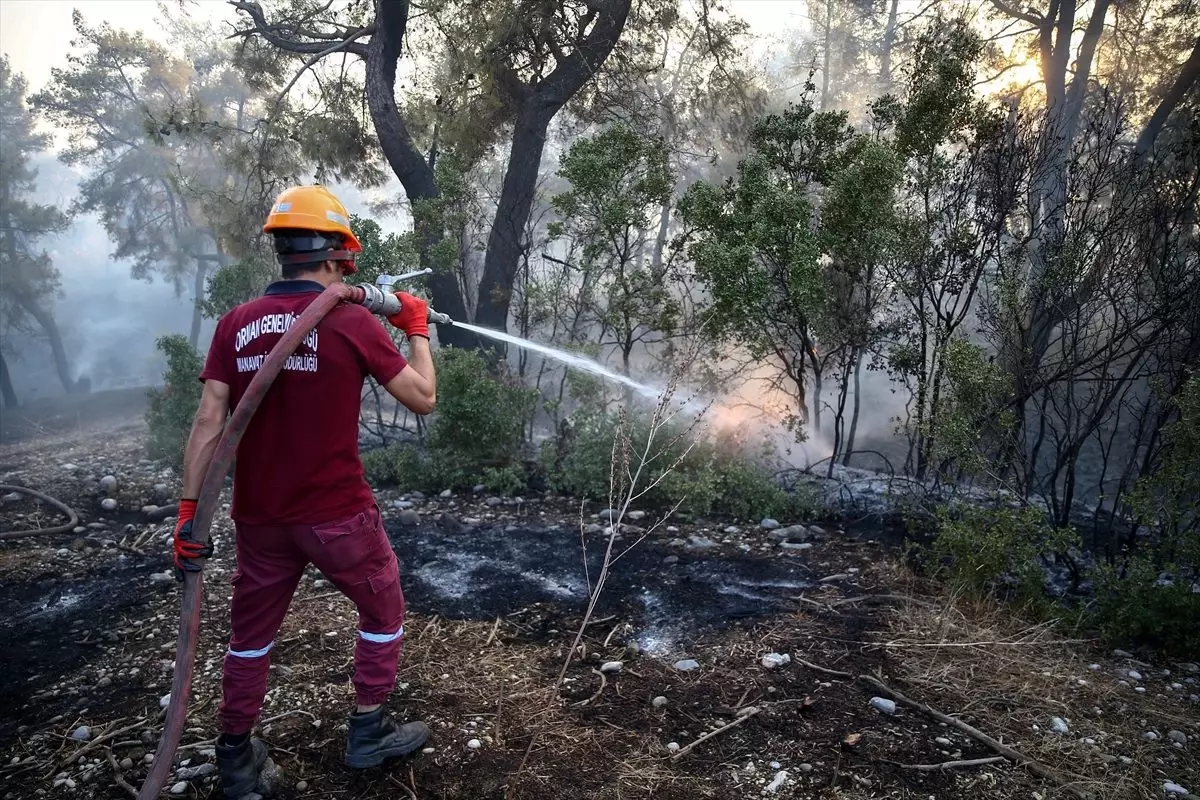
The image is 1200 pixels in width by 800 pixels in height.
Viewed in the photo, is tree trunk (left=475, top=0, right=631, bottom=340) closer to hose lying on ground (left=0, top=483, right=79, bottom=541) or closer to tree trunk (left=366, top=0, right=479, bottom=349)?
tree trunk (left=366, top=0, right=479, bottom=349)

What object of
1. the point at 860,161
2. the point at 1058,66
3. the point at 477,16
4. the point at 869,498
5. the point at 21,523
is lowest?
the point at 21,523

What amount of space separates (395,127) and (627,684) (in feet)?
28.5

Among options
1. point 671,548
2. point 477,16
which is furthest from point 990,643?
point 477,16

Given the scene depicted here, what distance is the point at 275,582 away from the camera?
2.69 meters

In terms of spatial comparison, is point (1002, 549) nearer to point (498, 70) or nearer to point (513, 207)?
point (513, 207)

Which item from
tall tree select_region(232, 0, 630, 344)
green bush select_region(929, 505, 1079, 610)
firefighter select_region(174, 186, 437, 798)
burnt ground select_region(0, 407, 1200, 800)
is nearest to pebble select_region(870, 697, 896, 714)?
burnt ground select_region(0, 407, 1200, 800)

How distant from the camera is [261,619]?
2684 millimetres

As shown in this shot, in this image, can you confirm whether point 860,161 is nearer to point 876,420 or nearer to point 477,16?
point 477,16

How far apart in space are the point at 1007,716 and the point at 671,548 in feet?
8.71

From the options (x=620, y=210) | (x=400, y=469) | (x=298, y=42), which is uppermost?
(x=298, y=42)

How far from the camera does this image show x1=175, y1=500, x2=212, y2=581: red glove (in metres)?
2.56

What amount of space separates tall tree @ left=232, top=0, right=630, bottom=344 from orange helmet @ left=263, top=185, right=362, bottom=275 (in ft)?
18.7

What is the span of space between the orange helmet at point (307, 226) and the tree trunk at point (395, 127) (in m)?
6.97

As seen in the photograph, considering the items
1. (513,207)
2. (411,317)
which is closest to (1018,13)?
(513,207)
